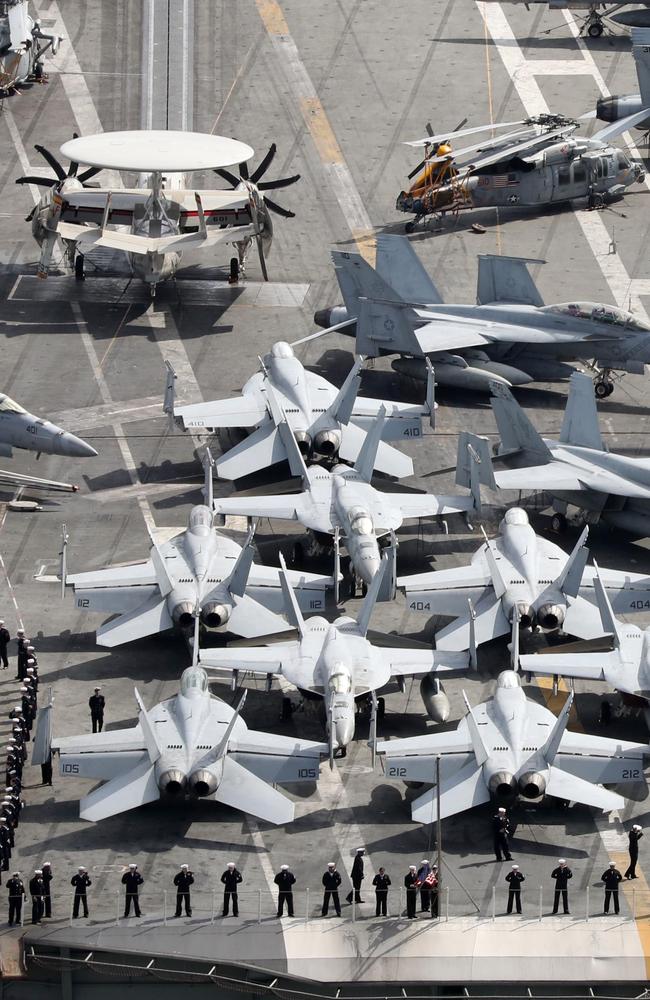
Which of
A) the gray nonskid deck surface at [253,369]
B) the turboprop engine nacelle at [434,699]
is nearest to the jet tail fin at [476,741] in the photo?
the gray nonskid deck surface at [253,369]

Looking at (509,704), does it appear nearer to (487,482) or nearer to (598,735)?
(598,735)

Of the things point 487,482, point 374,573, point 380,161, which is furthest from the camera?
point 380,161

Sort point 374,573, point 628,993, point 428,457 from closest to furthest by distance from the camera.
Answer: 1. point 628,993
2. point 374,573
3. point 428,457

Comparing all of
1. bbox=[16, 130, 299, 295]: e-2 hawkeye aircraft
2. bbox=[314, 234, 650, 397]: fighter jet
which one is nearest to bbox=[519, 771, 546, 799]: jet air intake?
bbox=[314, 234, 650, 397]: fighter jet

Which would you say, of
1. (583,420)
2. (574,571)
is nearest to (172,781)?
(574,571)

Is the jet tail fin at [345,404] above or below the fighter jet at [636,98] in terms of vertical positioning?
below


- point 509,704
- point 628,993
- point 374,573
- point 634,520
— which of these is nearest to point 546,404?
point 634,520

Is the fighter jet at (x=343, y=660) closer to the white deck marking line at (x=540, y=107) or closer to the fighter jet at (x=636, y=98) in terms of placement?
the white deck marking line at (x=540, y=107)
